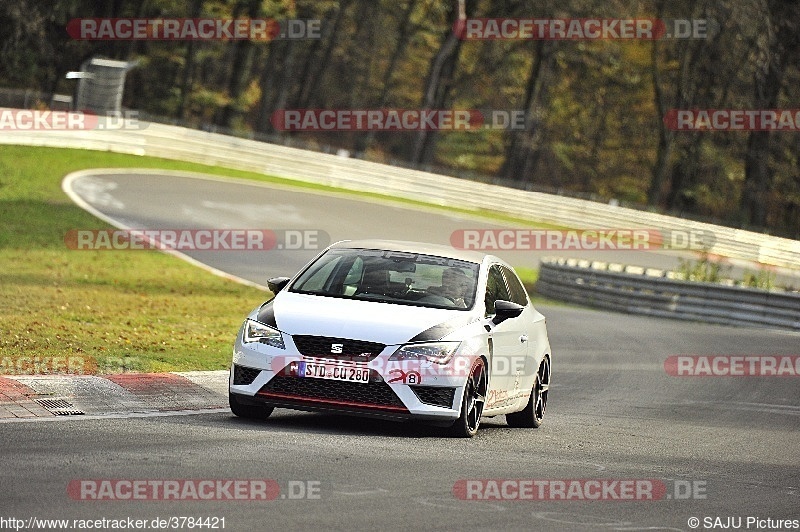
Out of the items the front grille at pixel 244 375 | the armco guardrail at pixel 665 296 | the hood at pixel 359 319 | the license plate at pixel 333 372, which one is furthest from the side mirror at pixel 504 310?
the armco guardrail at pixel 665 296

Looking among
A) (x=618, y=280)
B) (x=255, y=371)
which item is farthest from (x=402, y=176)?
(x=255, y=371)

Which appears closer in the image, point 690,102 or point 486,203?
point 486,203

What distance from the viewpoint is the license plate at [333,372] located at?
33.6 feet

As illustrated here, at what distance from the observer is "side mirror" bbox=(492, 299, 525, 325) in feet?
37.0

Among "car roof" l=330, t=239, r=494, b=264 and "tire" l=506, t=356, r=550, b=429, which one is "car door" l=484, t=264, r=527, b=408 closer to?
"car roof" l=330, t=239, r=494, b=264

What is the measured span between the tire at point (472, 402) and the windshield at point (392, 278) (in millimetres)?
587

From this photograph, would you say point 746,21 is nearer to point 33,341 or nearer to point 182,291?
point 182,291

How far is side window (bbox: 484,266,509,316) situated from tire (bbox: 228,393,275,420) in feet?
6.42

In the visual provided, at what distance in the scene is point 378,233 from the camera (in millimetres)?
35156

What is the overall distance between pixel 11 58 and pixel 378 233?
95.3 ft

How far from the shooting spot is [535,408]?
1262 centimetres

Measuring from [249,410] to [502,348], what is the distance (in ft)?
7.04

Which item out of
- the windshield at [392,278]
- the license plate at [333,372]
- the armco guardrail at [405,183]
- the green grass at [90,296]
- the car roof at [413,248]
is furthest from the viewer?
the armco guardrail at [405,183]

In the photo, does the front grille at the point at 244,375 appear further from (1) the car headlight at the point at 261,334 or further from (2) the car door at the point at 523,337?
(2) the car door at the point at 523,337
